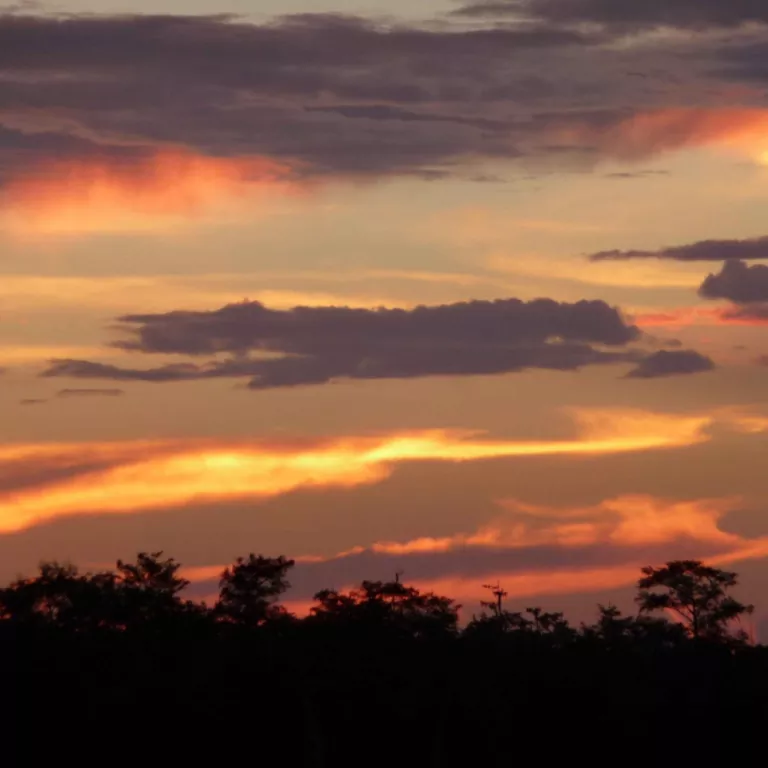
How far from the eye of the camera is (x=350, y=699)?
65500 millimetres

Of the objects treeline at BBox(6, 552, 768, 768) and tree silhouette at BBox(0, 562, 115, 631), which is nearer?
treeline at BBox(6, 552, 768, 768)

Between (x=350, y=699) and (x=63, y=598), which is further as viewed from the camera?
(x=63, y=598)

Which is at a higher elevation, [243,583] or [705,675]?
[243,583]

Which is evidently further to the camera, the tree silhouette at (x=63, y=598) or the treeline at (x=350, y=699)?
the tree silhouette at (x=63, y=598)

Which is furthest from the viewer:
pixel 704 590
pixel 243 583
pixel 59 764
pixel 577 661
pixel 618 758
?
pixel 704 590

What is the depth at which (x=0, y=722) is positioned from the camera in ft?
207

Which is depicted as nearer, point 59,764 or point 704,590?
point 59,764

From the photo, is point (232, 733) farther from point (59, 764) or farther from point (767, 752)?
point (767, 752)

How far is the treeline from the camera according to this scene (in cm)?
6350

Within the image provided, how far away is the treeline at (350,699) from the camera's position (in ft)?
208

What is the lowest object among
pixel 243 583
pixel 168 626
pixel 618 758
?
pixel 618 758

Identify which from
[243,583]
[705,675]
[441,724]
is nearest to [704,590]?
[243,583]

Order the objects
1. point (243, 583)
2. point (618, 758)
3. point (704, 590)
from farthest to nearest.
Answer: point (704, 590) → point (243, 583) → point (618, 758)

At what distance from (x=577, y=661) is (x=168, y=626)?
16.9 metres
